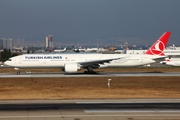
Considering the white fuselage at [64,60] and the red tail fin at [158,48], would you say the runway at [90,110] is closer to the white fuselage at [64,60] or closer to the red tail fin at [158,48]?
the white fuselage at [64,60]

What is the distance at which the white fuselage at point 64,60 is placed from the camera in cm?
5078

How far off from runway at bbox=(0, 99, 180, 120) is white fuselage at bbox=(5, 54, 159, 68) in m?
27.9


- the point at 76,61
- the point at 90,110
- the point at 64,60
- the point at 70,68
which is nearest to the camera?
the point at 90,110

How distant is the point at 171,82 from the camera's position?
132 feet

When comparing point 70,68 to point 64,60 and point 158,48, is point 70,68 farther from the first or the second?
point 158,48

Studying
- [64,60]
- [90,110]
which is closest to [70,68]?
[64,60]

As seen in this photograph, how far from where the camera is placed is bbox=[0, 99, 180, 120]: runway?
17422mm

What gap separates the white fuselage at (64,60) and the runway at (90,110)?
27.9 metres

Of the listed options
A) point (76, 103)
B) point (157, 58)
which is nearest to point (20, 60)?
point (157, 58)

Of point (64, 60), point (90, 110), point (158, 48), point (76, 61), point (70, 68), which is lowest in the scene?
point (90, 110)

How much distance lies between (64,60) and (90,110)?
32.5 metres

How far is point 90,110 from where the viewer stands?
19.4 metres

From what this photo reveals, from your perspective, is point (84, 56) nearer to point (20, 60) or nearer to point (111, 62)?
point (111, 62)

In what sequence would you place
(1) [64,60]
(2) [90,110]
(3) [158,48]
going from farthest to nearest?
(3) [158,48]
(1) [64,60]
(2) [90,110]
